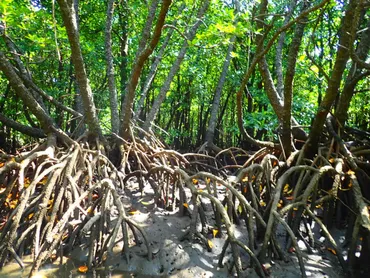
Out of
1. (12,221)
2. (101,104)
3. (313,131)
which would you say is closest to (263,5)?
(313,131)

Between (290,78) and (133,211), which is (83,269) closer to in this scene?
(133,211)

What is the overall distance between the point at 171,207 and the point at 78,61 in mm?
2049

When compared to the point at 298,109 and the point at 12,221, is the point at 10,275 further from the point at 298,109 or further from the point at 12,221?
the point at 298,109

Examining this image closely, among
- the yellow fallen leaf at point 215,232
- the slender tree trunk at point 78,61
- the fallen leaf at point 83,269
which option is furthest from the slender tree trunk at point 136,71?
the fallen leaf at point 83,269

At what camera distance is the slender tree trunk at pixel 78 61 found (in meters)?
3.55

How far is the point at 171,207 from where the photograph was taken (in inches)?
147

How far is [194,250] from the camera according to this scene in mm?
2906

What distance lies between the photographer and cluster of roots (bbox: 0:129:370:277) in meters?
2.68

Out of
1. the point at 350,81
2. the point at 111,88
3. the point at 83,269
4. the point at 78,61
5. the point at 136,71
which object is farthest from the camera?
the point at 111,88

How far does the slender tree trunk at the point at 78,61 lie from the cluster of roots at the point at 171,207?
11.3 inches

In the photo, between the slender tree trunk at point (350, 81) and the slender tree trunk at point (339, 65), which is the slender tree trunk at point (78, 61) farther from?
the slender tree trunk at point (350, 81)

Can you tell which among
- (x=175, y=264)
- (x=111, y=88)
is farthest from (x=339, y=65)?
(x=111, y=88)

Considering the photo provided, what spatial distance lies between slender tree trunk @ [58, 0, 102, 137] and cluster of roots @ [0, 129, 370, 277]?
286 mm

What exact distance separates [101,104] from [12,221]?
699cm
